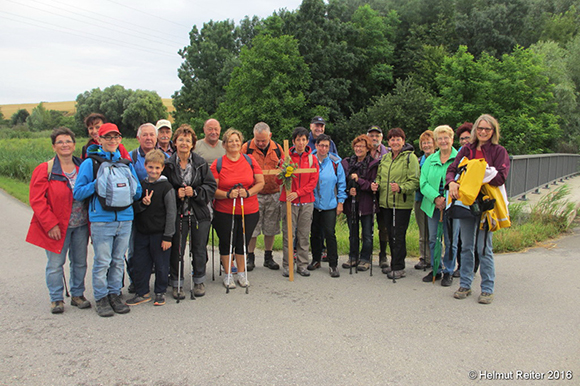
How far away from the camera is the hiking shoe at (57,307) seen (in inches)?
197

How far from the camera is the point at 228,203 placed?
610 cm

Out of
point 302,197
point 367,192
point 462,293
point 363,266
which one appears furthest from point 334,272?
point 462,293

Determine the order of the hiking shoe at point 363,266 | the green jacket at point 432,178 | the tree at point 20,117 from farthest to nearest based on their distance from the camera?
the tree at point 20,117 → the hiking shoe at point 363,266 → the green jacket at point 432,178

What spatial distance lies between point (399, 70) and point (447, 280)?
49.5m

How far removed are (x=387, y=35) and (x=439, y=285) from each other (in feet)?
171

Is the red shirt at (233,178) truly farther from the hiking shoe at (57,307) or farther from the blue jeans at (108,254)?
the hiking shoe at (57,307)

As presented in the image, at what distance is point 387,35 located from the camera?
2098 inches

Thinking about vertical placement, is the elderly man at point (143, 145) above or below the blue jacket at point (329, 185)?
above

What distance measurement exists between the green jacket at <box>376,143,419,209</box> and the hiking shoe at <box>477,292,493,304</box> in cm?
170

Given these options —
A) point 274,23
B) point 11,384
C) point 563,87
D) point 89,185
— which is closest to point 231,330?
point 11,384

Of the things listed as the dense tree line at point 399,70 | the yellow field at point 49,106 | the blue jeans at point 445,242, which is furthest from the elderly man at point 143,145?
the yellow field at point 49,106

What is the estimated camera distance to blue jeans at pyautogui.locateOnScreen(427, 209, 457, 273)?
611 centimetres

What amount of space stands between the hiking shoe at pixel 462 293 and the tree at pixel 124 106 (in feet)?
203

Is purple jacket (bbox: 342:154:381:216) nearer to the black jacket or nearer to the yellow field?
the black jacket
